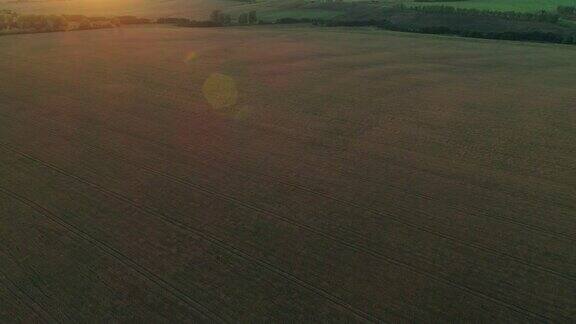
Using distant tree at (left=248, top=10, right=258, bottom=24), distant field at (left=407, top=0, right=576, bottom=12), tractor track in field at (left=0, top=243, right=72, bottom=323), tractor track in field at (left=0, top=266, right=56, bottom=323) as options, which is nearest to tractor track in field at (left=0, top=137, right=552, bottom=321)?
tractor track in field at (left=0, top=243, right=72, bottom=323)

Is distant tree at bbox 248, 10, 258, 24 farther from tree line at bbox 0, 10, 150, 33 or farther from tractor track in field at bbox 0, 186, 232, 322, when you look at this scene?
tractor track in field at bbox 0, 186, 232, 322

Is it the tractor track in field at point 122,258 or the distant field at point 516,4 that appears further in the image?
the distant field at point 516,4

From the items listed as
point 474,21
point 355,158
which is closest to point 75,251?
point 355,158

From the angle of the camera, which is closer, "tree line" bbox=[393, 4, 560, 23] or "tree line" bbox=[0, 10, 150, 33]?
"tree line" bbox=[393, 4, 560, 23]

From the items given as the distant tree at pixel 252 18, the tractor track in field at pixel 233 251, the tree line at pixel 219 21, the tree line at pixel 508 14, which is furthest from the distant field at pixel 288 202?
the distant tree at pixel 252 18

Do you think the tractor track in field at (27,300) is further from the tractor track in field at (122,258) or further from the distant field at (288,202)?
the tractor track in field at (122,258)

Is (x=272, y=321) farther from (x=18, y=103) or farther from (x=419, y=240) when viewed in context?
(x=18, y=103)
